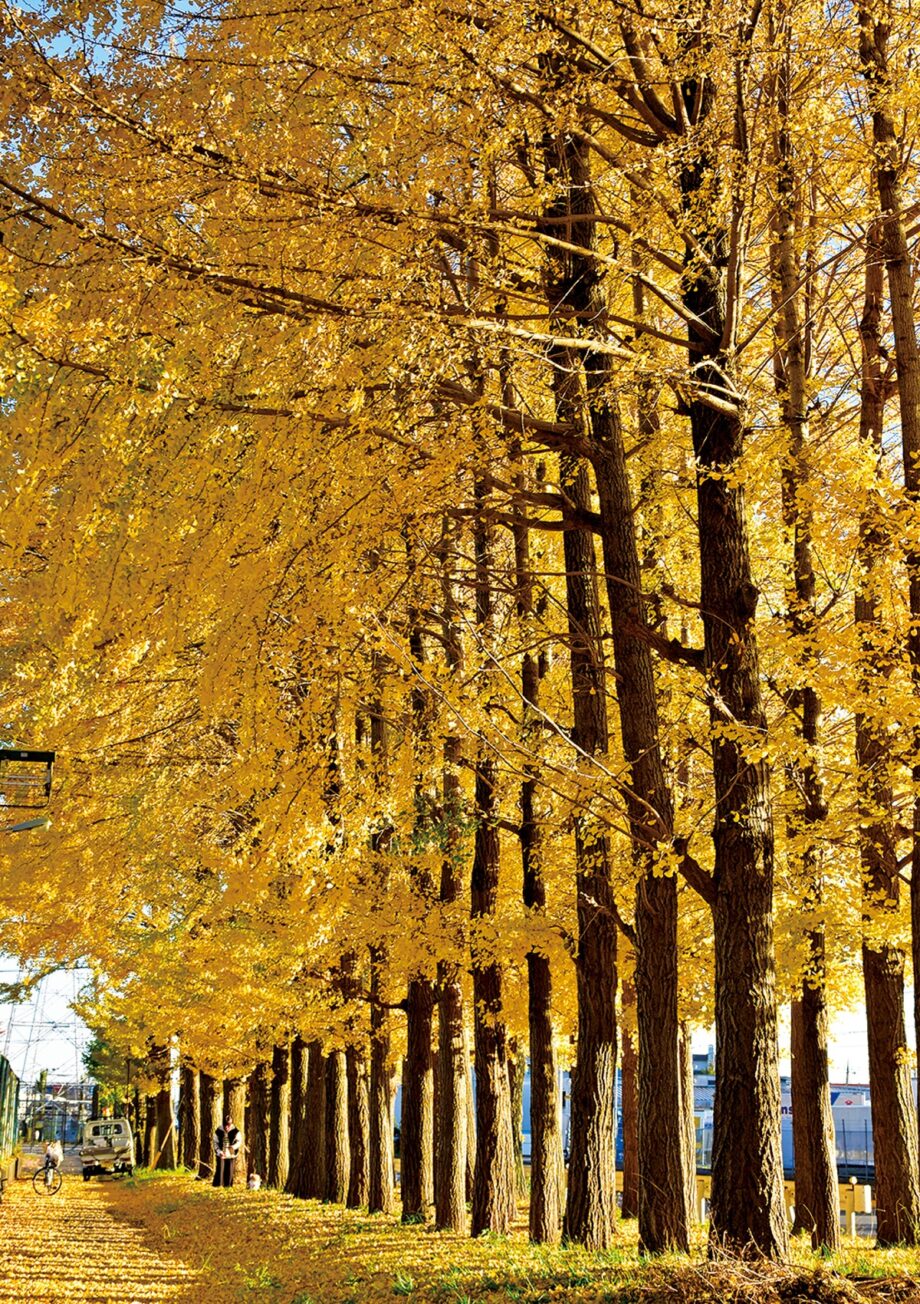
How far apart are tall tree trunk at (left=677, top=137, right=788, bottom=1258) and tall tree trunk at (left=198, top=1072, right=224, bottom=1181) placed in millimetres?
27201

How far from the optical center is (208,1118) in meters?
34.4

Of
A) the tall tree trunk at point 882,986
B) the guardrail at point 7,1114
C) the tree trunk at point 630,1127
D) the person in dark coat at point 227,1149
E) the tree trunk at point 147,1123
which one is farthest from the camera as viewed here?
the tree trunk at point 147,1123

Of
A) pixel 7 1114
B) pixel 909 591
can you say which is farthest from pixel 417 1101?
pixel 7 1114

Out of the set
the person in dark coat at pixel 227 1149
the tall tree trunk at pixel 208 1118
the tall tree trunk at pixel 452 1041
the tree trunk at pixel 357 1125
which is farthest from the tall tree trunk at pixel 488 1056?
the tall tree trunk at pixel 208 1118

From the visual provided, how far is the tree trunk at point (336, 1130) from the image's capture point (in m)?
19.7

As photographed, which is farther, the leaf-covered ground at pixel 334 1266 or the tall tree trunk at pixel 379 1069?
the tall tree trunk at pixel 379 1069

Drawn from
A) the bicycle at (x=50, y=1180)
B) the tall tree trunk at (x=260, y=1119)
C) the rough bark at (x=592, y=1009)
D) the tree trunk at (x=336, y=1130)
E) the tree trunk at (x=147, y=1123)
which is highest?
the rough bark at (x=592, y=1009)

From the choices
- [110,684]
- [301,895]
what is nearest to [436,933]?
[301,895]

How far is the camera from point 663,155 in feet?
24.7

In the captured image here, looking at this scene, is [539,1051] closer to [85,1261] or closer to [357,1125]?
[85,1261]

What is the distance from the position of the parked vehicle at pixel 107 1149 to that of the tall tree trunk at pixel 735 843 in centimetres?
3906

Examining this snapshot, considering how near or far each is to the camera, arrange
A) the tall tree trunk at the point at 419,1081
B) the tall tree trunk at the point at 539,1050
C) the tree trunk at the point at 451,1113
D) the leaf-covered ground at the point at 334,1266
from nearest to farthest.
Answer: the leaf-covered ground at the point at 334,1266 → the tall tree trunk at the point at 539,1050 → the tree trunk at the point at 451,1113 → the tall tree trunk at the point at 419,1081

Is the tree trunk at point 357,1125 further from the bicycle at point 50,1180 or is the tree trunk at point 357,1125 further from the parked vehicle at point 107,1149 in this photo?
the parked vehicle at point 107,1149

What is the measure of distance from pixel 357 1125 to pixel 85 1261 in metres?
5.15
